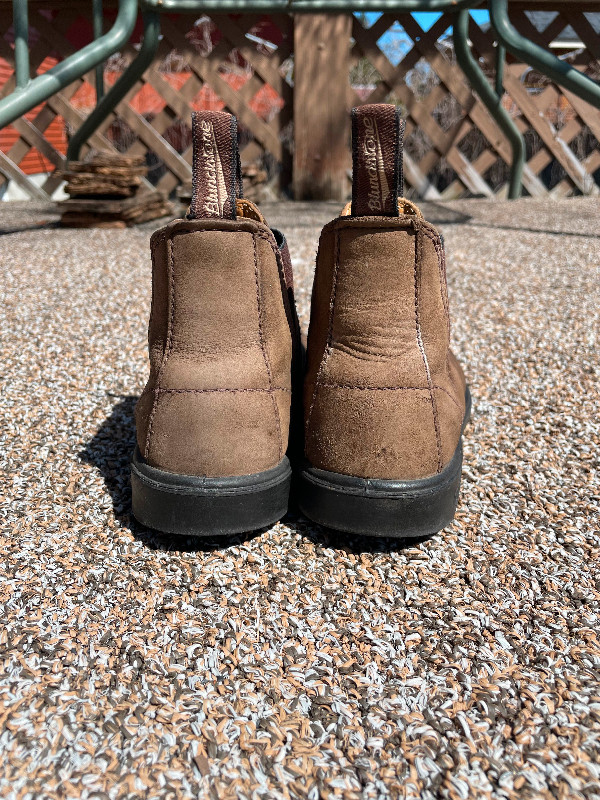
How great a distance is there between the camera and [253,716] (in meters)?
0.62

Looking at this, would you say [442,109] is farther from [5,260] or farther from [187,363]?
[187,363]

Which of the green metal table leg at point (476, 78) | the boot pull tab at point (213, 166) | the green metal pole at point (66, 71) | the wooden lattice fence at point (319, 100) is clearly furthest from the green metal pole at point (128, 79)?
the boot pull tab at point (213, 166)

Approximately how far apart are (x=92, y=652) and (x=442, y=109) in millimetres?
5392

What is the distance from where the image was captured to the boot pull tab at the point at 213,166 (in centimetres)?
78

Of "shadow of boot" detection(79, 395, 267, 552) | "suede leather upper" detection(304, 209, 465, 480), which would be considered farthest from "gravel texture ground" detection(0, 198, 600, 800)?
"suede leather upper" detection(304, 209, 465, 480)

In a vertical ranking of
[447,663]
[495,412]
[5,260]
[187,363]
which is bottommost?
[5,260]

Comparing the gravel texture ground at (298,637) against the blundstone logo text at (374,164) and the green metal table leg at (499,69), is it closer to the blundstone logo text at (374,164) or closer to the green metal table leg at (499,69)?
the blundstone logo text at (374,164)

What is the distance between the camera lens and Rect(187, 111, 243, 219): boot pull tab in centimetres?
78

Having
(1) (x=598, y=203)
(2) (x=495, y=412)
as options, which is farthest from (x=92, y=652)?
(1) (x=598, y=203)

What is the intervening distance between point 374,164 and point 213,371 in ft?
1.03

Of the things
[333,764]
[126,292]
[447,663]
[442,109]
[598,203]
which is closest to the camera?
[333,764]

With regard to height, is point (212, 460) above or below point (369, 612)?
above

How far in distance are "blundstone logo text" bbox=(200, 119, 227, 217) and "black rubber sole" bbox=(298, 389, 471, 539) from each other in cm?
35

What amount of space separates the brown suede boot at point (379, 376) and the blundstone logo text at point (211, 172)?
0.48 feet
